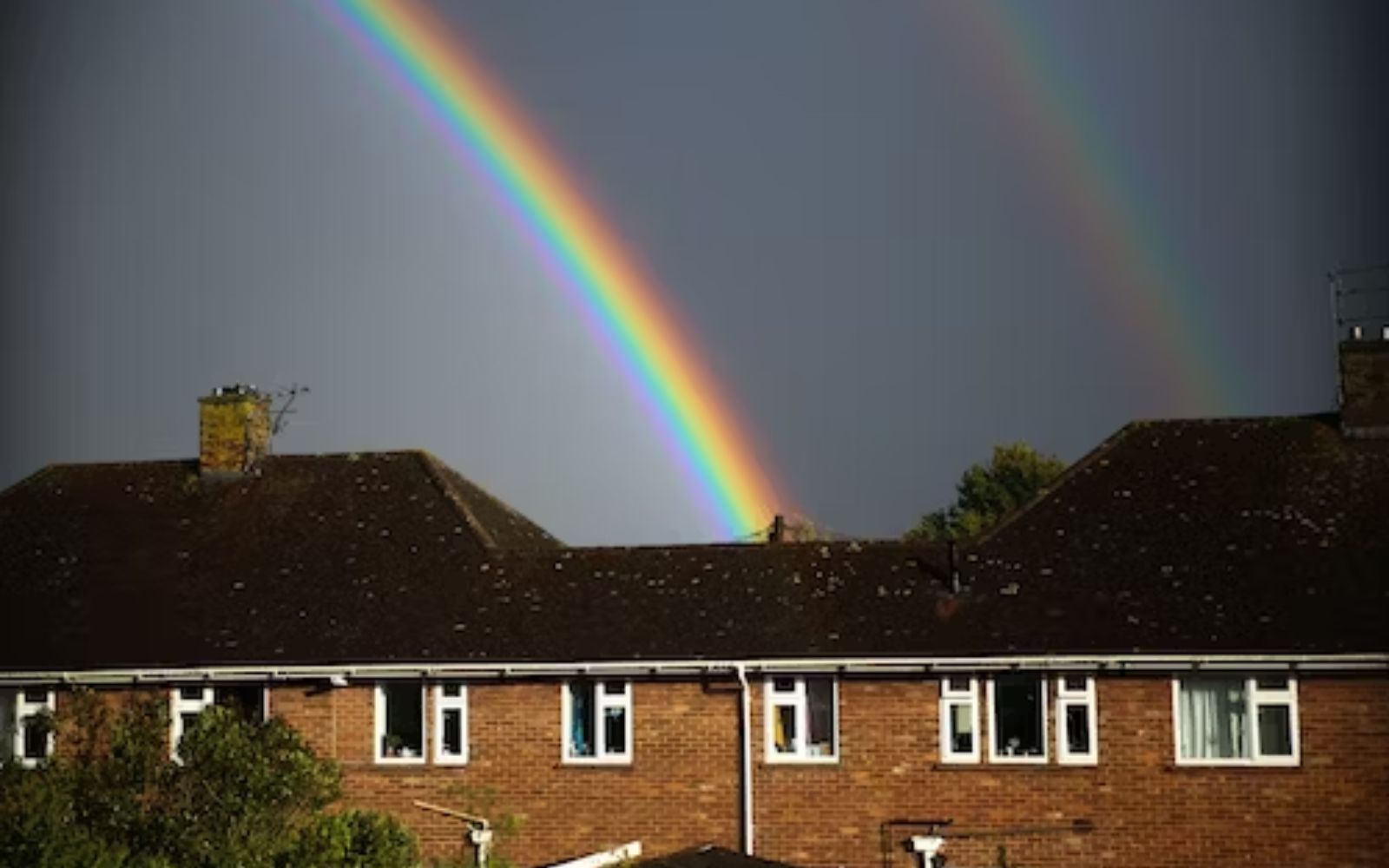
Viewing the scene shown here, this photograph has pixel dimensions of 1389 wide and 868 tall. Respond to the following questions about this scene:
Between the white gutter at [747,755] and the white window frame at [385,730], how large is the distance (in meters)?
4.95

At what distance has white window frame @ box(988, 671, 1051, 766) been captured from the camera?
28.5m

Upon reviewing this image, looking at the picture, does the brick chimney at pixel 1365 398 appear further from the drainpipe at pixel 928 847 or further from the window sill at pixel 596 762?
the window sill at pixel 596 762

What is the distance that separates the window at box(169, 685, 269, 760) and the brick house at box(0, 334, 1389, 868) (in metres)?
0.07

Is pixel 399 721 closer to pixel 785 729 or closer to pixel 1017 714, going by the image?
pixel 785 729

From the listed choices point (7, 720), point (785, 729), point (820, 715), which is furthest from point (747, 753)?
point (7, 720)

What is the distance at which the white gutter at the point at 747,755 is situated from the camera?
96.1 ft

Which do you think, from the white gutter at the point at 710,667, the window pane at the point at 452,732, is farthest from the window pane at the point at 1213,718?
the window pane at the point at 452,732

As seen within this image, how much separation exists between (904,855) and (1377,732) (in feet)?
22.1

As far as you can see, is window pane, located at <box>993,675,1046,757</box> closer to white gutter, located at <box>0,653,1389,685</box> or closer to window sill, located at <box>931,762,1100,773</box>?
window sill, located at <box>931,762,1100,773</box>

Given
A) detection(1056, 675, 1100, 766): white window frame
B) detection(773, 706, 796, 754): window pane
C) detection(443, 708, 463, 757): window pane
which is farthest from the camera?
detection(443, 708, 463, 757): window pane

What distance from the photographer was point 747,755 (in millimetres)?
29422

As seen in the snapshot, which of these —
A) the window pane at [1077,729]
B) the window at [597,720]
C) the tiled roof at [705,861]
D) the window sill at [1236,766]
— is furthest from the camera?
the window at [597,720]

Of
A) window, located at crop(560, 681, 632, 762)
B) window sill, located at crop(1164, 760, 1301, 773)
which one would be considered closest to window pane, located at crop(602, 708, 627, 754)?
window, located at crop(560, 681, 632, 762)

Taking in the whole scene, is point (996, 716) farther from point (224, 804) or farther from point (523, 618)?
point (224, 804)
